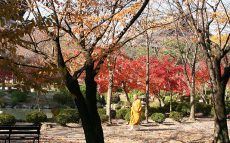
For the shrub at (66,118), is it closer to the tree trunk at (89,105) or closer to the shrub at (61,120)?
the shrub at (61,120)

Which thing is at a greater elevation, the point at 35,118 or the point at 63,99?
the point at 63,99

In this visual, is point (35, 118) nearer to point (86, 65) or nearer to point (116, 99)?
point (86, 65)

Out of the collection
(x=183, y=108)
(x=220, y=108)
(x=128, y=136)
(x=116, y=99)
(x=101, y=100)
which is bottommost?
(x=128, y=136)

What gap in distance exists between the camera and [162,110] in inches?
1129

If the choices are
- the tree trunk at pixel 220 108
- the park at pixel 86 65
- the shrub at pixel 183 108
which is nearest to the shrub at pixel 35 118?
the park at pixel 86 65

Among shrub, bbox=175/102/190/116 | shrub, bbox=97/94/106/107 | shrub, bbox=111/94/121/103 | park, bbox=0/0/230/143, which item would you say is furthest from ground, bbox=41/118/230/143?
shrub, bbox=111/94/121/103

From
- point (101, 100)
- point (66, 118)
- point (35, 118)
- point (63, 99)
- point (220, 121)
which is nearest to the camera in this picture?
point (220, 121)

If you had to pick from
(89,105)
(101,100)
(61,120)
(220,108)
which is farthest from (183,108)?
(89,105)

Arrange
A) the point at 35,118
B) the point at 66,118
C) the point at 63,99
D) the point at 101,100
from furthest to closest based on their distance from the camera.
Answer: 1. the point at 101,100
2. the point at 63,99
3. the point at 35,118
4. the point at 66,118

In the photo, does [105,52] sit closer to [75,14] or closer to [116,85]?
[75,14]

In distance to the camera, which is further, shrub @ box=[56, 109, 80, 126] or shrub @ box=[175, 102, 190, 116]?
shrub @ box=[175, 102, 190, 116]

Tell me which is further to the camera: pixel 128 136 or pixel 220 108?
pixel 128 136

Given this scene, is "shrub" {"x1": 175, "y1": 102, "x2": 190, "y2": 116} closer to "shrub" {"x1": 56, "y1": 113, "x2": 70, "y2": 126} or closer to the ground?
the ground

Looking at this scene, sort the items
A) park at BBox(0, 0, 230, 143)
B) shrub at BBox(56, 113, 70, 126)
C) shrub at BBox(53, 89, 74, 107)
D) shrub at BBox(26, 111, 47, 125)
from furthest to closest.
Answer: shrub at BBox(53, 89, 74, 107), shrub at BBox(26, 111, 47, 125), shrub at BBox(56, 113, 70, 126), park at BBox(0, 0, 230, 143)
